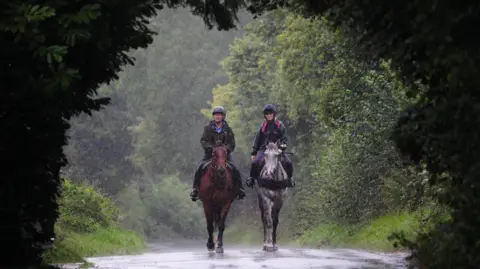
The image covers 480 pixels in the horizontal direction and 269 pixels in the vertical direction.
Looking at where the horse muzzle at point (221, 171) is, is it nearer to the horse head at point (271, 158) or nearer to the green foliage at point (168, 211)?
the horse head at point (271, 158)

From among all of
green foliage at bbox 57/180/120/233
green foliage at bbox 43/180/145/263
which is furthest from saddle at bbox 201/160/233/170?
green foliage at bbox 57/180/120/233

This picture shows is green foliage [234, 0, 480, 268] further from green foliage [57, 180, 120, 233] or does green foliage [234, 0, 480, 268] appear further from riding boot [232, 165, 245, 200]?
green foliage [57, 180, 120, 233]

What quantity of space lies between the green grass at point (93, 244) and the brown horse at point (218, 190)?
2.93 meters

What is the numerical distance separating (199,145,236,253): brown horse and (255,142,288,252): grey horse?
29.5 inches

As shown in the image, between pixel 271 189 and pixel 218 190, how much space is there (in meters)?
1.26

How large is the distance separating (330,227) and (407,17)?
84.3ft

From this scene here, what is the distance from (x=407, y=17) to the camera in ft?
30.4

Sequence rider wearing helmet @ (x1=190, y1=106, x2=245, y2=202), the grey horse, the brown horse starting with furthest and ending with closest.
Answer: the grey horse → rider wearing helmet @ (x1=190, y1=106, x2=245, y2=202) → the brown horse

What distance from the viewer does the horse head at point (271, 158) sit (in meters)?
21.1

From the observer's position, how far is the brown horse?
810 inches

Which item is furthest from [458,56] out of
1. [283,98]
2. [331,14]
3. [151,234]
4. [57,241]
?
[151,234]

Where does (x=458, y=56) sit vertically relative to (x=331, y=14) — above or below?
below

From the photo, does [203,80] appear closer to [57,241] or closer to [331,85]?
[331,85]

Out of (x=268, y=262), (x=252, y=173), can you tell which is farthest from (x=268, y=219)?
(x=268, y=262)
